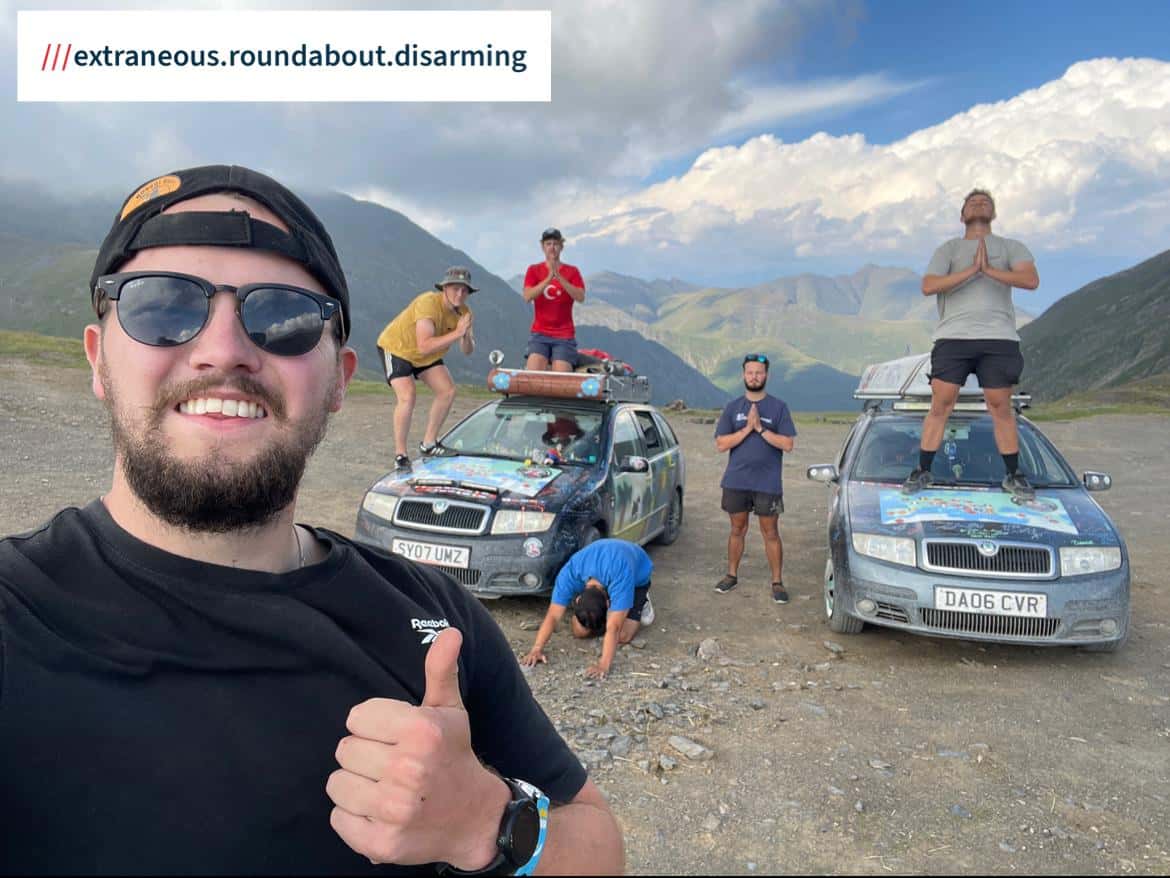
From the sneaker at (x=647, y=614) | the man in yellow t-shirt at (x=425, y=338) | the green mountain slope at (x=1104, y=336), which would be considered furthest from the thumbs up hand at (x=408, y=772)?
the green mountain slope at (x=1104, y=336)

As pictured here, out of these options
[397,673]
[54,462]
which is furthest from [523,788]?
[54,462]

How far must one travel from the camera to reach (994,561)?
16.0 feet

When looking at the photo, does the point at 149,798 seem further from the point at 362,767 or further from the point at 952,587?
the point at 952,587

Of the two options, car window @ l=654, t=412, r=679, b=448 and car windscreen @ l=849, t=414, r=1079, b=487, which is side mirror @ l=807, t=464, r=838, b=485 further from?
car window @ l=654, t=412, r=679, b=448

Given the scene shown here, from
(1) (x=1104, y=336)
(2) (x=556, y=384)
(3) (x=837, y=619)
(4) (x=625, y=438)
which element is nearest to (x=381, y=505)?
(2) (x=556, y=384)

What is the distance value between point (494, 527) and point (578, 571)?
0.76 meters

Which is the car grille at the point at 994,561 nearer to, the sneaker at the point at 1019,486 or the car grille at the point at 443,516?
the sneaker at the point at 1019,486

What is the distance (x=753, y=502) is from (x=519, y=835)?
5782 mm

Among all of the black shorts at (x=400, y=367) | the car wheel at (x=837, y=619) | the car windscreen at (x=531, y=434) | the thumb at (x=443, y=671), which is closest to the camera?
the thumb at (x=443, y=671)

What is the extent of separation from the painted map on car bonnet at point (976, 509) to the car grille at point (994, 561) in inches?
11.0

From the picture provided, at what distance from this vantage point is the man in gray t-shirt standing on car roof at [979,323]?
236 inches

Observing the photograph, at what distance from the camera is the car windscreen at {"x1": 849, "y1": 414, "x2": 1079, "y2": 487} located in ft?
19.4

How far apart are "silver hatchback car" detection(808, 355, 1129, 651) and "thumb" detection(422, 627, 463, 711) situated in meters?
4.49

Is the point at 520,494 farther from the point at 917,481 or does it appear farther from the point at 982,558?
the point at 982,558
